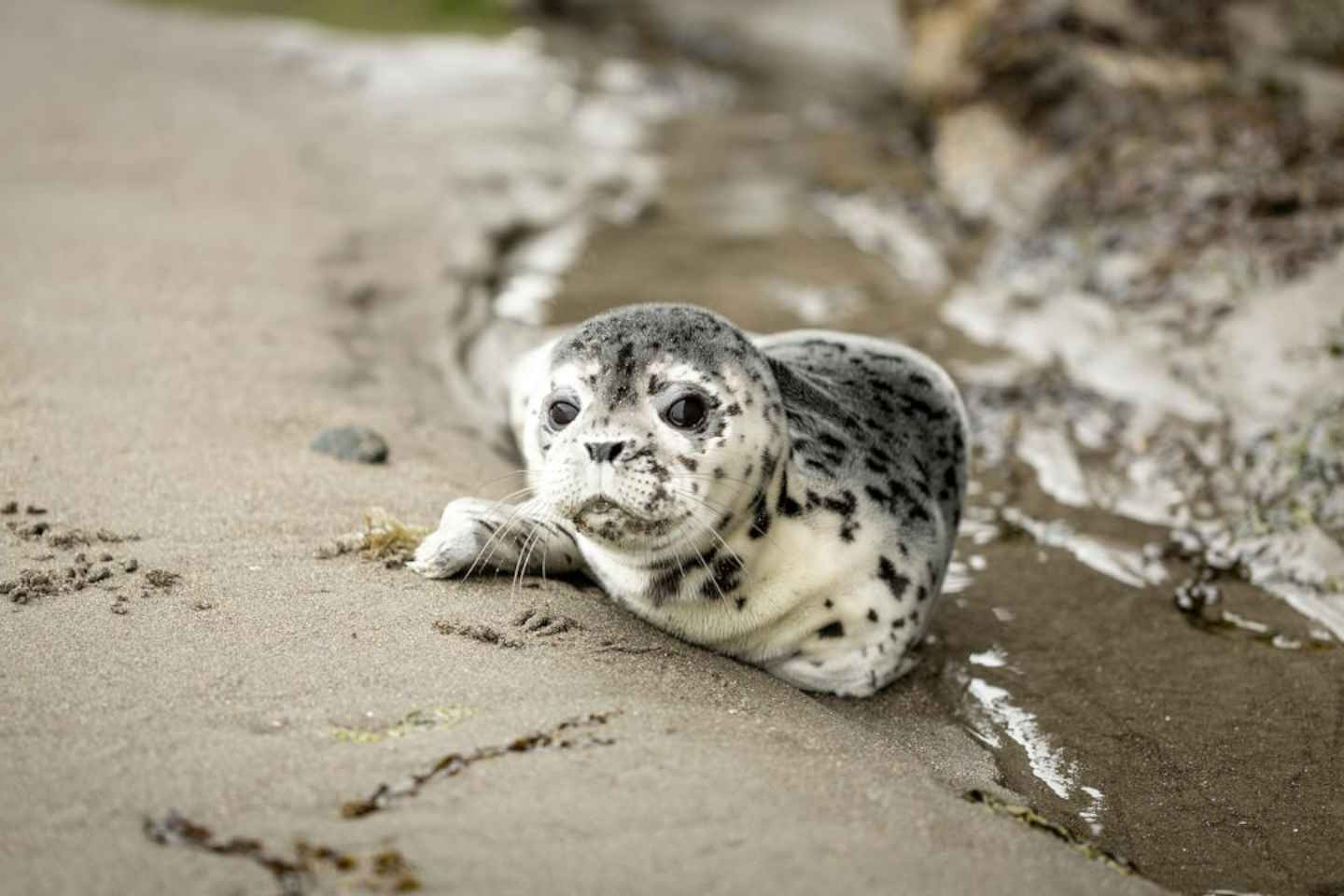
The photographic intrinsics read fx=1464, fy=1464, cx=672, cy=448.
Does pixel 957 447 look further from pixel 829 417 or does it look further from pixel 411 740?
pixel 411 740

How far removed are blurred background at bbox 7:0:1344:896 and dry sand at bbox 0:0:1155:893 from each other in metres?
0.46

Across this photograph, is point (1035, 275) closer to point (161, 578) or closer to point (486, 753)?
point (161, 578)

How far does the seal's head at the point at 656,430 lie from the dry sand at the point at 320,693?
1.25 ft

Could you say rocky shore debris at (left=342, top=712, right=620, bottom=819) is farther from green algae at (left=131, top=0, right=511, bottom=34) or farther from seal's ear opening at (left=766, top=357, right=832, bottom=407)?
green algae at (left=131, top=0, right=511, bottom=34)

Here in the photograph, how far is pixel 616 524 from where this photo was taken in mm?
3318

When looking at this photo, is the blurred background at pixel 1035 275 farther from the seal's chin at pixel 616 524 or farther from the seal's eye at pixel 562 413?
the seal's eye at pixel 562 413

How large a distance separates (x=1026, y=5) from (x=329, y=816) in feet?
24.7

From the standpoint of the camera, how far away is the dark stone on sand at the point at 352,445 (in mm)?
4566

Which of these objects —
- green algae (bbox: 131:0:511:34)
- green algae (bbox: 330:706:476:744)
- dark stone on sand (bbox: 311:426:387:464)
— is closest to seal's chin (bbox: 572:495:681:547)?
green algae (bbox: 330:706:476:744)

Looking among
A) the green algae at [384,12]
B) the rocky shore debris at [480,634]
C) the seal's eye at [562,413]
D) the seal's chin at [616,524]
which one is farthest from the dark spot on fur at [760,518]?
the green algae at [384,12]

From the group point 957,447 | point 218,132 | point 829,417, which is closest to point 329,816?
point 829,417

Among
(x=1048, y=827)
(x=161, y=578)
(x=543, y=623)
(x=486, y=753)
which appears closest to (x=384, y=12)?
(x=161, y=578)

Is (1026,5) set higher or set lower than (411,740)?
higher

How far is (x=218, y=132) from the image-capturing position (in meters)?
8.09
